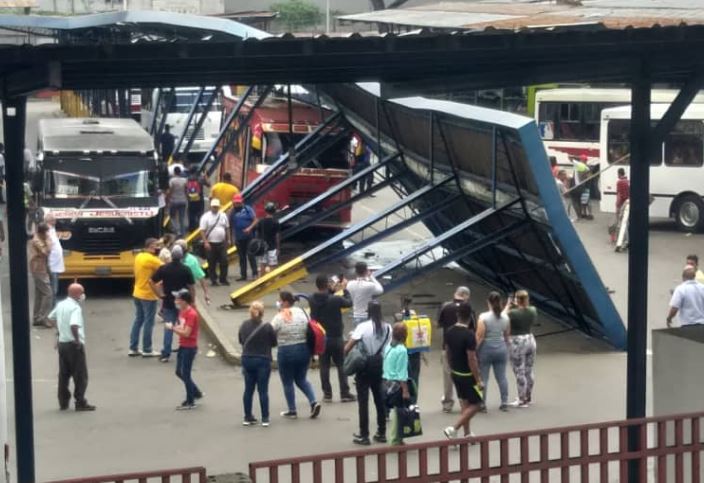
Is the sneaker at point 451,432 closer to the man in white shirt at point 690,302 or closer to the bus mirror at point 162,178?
the man in white shirt at point 690,302

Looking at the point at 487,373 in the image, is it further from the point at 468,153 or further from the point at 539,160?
the point at 468,153

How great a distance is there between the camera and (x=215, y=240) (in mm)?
23281

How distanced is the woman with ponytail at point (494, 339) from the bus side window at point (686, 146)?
15082 mm

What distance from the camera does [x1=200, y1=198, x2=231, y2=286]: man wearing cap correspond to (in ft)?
76.3

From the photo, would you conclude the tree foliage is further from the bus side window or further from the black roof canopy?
the black roof canopy

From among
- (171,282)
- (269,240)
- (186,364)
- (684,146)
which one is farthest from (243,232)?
(684,146)

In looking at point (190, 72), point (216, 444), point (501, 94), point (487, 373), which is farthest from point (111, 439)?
point (501, 94)

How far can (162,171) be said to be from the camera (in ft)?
83.4

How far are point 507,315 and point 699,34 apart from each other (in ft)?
17.2

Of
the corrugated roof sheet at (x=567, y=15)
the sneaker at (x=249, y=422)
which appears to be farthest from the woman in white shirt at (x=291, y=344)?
the corrugated roof sheet at (x=567, y=15)

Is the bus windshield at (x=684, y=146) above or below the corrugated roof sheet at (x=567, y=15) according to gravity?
below

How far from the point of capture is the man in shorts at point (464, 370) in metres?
14.1

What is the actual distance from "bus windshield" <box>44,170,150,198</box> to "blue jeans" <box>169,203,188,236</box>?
3.65m

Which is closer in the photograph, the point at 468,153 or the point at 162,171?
the point at 468,153
